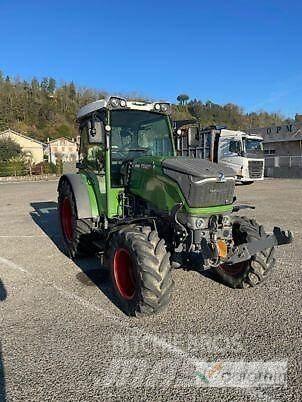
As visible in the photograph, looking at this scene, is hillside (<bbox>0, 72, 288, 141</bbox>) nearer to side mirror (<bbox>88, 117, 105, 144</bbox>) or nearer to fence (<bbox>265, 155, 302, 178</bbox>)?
fence (<bbox>265, 155, 302, 178</bbox>)

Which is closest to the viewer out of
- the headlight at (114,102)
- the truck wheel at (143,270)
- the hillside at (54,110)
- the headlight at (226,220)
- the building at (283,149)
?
the truck wheel at (143,270)

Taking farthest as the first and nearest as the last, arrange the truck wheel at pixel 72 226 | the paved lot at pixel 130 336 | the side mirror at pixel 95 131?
the truck wheel at pixel 72 226
the side mirror at pixel 95 131
the paved lot at pixel 130 336

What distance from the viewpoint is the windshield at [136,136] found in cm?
507

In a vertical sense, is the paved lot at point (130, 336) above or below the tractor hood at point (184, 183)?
below

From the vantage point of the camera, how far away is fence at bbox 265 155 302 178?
2969 cm

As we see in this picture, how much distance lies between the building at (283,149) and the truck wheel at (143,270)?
28119 mm

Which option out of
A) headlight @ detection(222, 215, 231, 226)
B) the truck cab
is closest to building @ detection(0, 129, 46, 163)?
the truck cab

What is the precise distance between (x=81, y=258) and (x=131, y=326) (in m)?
2.58

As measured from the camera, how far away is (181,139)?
5.41 m

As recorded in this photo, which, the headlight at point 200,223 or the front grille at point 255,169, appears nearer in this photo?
the headlight at point 200,223

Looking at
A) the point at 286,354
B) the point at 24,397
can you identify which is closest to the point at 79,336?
the point at 24,397

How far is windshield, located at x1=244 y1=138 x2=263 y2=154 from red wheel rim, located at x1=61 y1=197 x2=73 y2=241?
1754 cm

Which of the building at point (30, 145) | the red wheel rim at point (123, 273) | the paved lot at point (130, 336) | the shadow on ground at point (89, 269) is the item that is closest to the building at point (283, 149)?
the shadow on ground at point (89, 269)

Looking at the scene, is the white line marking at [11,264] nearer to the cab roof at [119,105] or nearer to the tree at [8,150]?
the cab roof at [119,105]
